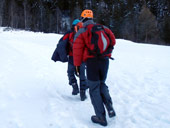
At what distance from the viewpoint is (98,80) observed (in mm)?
2842

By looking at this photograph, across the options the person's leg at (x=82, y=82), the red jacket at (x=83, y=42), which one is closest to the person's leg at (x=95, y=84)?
the red jacket at (x=83, y=42)

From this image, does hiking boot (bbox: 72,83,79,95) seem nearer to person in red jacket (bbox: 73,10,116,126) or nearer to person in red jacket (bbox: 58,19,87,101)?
person in red jacket (bbox: 58,19,87,101)

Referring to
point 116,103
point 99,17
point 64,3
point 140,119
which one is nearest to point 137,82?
point 116,103

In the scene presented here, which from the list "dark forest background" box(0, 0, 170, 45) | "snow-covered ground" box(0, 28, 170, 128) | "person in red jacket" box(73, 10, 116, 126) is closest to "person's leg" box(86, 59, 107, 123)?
"person in red jacket" box(73, 10, 116, 126)

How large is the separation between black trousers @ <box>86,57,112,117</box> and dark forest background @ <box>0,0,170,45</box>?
108ft

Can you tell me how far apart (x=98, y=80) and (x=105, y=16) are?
35886 millimetres

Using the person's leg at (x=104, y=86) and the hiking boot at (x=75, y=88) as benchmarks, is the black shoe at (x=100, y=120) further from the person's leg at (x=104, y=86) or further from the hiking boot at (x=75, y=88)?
the hiking boot at (x=75, y=88)

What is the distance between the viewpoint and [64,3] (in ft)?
145

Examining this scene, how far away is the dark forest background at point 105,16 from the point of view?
34469 millimetres

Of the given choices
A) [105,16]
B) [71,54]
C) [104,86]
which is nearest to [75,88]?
[71,54]

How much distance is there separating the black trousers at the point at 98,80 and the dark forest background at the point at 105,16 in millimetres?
32834

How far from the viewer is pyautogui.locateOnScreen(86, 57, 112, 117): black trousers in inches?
110

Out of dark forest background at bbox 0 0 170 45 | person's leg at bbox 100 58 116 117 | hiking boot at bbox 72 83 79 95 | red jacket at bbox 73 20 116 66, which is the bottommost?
hiking boot at bbox 72 83 79 95

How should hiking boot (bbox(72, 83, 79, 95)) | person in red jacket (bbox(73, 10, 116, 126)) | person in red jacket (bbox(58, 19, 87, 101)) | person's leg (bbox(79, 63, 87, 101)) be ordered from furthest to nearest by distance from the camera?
hiking boot (bbox(72, 83, 79, 95)), person's leg (bbox(79, 63, 87, 101)), person in red jacket (bbox(58, 19, 87, 101)), person in red jacket (bbox(73, 10, 116, 126))
